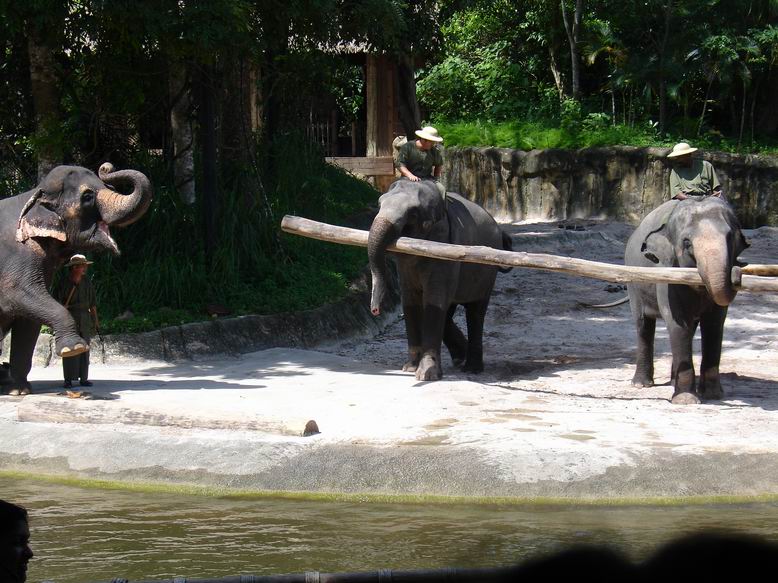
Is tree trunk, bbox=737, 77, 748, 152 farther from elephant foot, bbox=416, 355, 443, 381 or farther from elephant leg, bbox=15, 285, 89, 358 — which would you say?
elephant leg, bbox=15, 285, 89, 358

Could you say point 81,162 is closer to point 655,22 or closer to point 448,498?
point 448,498

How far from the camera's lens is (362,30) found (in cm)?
1284

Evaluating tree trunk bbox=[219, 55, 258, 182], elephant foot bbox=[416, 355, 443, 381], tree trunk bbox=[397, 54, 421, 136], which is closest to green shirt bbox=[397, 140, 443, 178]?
elephant foot bbox=[416, 355, 443, 381]

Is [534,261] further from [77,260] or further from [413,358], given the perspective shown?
[77,260]

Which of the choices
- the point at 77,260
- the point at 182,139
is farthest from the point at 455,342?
the point at 182,139

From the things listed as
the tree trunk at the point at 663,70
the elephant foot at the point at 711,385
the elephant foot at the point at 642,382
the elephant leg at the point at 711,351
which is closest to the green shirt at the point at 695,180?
the elephant leg at the point at 711,351

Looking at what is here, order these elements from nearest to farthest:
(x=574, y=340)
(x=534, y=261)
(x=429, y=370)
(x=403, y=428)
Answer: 1. (x=403, y=428)
2. (x=534, y=261)
3. (x=429, y=370)
4. (x=574, y=340)

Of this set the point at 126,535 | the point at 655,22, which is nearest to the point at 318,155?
the point at 655,22

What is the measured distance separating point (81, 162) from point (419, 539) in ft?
25.5

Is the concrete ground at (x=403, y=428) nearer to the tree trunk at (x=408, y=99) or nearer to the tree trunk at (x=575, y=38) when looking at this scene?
the tree trunk at (x=408, y=99)

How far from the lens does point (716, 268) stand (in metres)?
8.26

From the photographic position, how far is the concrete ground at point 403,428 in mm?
7062

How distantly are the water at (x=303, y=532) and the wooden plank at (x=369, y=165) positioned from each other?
14663 mm

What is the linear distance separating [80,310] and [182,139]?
13.2ft
